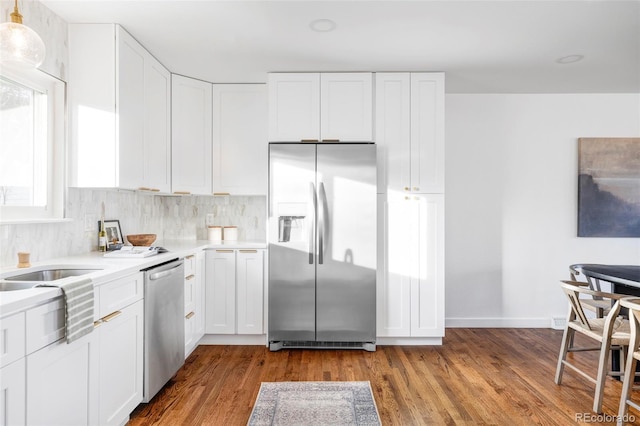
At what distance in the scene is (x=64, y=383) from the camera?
5.26 ft

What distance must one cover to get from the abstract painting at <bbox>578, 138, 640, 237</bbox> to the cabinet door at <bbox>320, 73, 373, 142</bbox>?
2.48 m

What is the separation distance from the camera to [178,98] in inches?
138

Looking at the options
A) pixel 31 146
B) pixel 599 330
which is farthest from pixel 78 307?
pixel 599 330

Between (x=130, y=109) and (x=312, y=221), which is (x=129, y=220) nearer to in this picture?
(x=130, y=109)

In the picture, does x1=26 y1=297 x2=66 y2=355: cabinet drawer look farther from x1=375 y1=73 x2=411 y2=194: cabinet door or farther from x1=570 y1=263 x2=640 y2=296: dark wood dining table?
x1=570 y1=263 x2=640 y2=296: dark wood dining table

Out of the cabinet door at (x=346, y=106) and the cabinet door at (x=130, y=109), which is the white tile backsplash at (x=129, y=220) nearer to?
the cabinet door at (x=130, y=109)

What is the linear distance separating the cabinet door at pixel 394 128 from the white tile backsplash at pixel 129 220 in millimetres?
1438

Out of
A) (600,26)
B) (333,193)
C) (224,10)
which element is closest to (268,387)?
(333,193)

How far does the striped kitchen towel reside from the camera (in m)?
1.57

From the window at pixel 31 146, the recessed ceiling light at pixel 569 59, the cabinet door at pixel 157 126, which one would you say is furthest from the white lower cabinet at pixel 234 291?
the recessed ceiling light at pixel 569 59

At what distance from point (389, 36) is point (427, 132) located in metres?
1.00

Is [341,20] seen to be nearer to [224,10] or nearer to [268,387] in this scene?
[224,10]

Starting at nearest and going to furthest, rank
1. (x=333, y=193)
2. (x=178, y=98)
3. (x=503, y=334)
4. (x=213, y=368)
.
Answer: (x=213, y=368), (x=333, y=193), (x=178, y=98), (x=503, y=334)

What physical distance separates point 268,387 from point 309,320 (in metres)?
0.76
